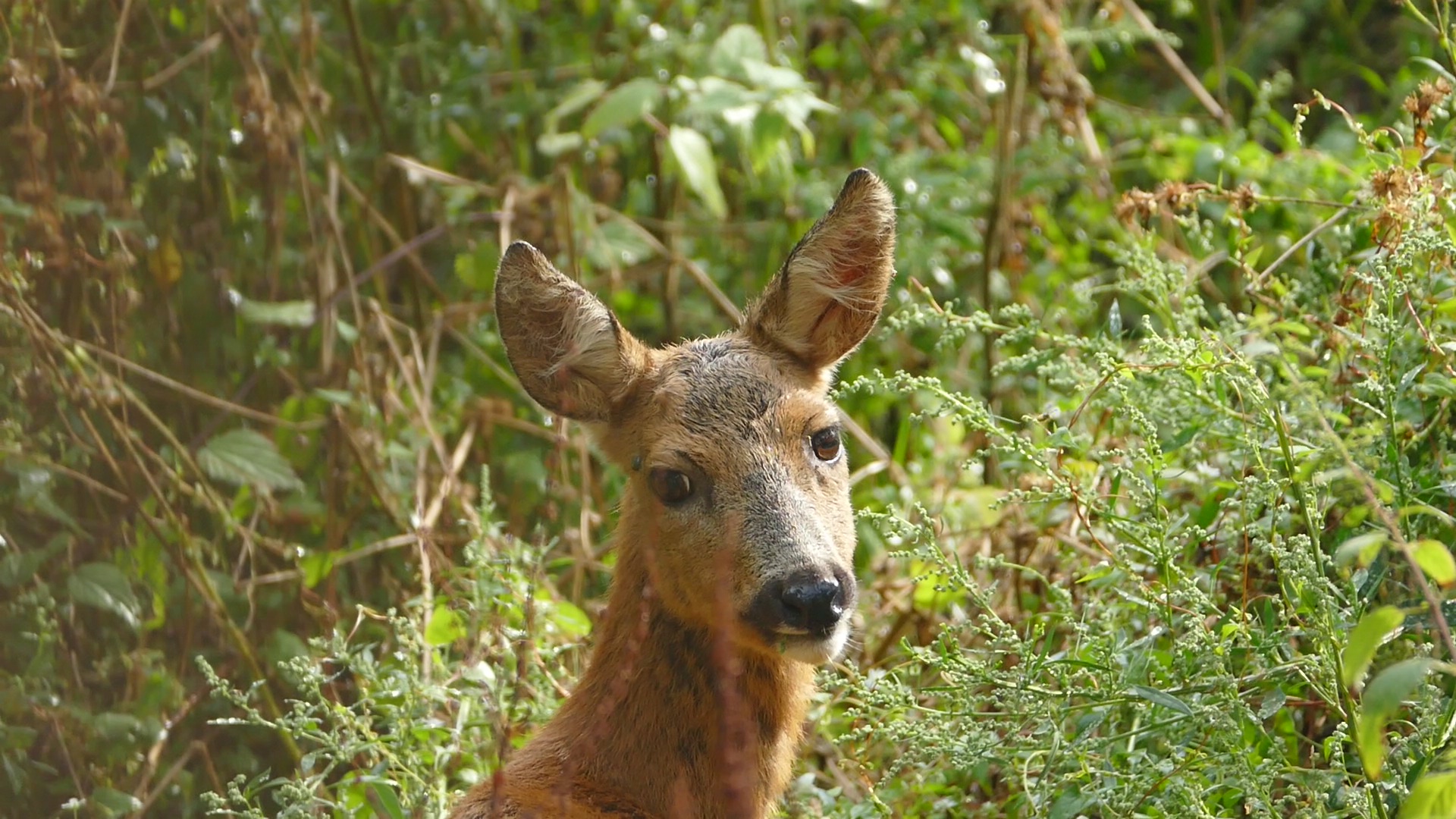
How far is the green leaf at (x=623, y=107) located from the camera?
5.84m

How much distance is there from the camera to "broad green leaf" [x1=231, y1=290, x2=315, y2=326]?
5777mm

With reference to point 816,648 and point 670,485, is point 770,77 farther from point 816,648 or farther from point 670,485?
point 816,648

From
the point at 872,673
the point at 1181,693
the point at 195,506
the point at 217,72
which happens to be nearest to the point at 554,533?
the point at 195,506

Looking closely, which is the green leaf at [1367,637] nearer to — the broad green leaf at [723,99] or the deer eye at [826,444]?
the deer eye at [826,444]

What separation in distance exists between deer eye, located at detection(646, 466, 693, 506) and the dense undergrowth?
0.42m

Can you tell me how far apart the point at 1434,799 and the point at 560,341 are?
98.9 inches

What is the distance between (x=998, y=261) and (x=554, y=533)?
2262 millimetres

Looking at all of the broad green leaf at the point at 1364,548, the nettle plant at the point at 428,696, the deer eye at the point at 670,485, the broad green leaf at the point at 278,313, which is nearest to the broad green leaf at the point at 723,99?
the broad green leaf at the point at 278,313

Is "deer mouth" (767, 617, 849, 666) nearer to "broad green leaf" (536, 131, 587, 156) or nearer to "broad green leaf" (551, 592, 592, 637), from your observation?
"broad green leaf" (551, 592, 592, 637)

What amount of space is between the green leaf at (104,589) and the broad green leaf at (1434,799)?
3833mm

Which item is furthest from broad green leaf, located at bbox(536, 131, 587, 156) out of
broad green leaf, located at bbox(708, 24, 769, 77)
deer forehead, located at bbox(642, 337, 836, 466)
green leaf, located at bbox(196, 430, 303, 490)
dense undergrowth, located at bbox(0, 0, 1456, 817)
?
deer forehead, located at bbox(642, 337, 836, 466)

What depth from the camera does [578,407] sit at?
4156 millimetres

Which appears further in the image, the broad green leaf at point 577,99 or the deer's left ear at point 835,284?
the broad green leaf at point 577,99

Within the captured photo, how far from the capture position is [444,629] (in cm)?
466
